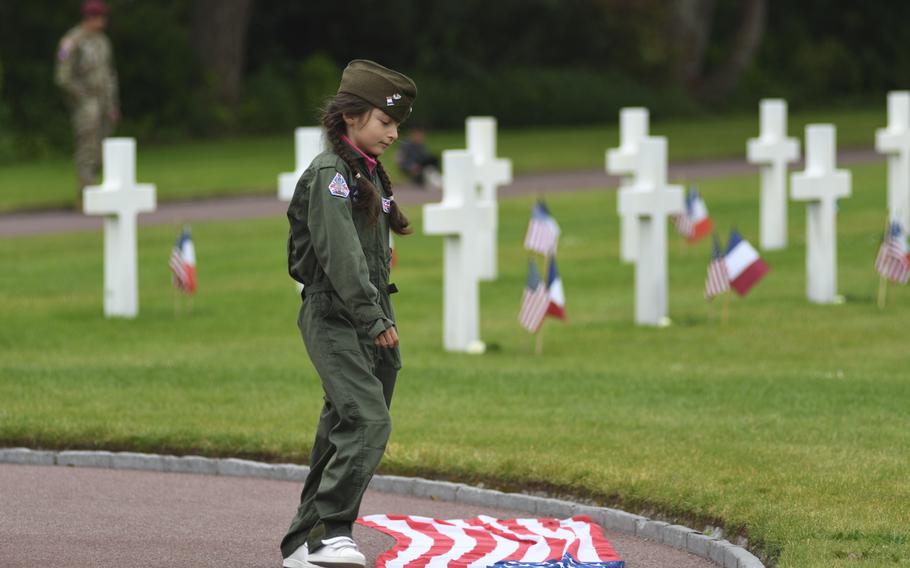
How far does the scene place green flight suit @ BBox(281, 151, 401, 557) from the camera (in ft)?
20.9

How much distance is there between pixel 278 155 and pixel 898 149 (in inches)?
622

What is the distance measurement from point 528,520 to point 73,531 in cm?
202

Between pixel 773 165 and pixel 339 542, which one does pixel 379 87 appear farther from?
pixel 773 165

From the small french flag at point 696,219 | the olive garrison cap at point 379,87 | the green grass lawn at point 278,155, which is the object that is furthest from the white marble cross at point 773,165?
the olive garrison cap at point 379,87

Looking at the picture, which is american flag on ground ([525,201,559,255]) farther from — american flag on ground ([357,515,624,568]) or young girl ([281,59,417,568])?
young girl ([281,59,417,568])

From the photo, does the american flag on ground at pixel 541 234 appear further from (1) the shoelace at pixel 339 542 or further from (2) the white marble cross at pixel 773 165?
(1) the shoelace at pixel 339 542

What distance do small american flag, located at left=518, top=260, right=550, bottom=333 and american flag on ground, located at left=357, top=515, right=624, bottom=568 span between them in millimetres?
4525

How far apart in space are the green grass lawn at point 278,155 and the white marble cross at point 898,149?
34.2ft

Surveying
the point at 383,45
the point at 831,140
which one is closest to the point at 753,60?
the point at 383,45

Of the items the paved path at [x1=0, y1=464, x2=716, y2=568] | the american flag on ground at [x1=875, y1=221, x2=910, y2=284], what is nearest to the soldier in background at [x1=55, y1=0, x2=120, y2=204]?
the american flag on ground at [x1=875, y1=221, x2=910, y2=284]

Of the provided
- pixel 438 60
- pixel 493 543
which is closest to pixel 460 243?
pixel 493 543

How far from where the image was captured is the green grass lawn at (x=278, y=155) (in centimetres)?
2575

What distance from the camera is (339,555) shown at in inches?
256

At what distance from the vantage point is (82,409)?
1031cm
